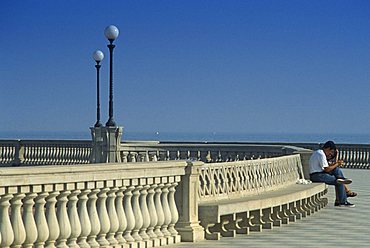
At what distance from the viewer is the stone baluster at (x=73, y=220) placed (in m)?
11.5

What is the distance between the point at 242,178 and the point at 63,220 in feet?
20.4

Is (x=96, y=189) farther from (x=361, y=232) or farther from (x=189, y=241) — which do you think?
(x=361, y=232)

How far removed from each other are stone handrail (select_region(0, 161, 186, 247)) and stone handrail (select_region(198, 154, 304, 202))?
1.35 metres

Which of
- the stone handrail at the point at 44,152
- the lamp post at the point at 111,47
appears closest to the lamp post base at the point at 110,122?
the lamp post at the point at 111,47

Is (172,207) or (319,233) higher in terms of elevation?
(172,207)

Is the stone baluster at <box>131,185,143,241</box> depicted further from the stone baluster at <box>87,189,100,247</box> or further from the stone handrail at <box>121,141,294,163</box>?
the stone handrail at <box>121,141,294,163</box>

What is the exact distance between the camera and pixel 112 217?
12367 mm

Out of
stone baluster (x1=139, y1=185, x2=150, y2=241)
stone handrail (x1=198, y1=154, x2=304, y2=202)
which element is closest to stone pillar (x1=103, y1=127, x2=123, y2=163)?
stone handrail (x1=198, y1=154, x2=304, y2=202)

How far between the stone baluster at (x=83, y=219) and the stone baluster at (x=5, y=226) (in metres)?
1.42

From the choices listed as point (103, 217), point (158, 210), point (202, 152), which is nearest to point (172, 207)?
point (158, 210)

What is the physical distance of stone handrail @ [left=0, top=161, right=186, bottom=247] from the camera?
1056cm

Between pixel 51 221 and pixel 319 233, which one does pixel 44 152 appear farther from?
pixel 51 221

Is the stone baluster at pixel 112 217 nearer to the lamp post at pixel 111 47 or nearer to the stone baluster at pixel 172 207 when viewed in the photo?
the stone baluster at pixel 172 207

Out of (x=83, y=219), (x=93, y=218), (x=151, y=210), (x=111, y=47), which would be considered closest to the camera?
(x=83, y=219)
